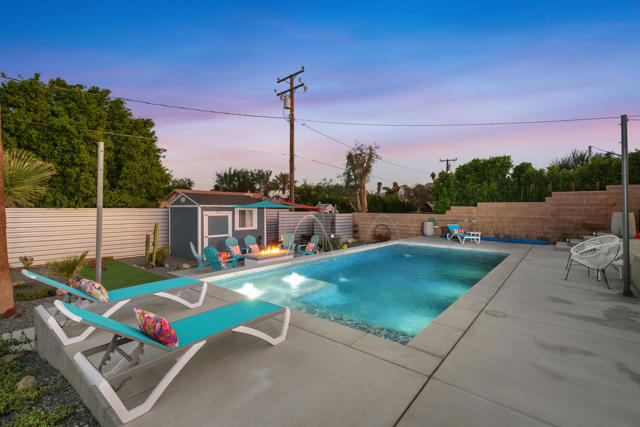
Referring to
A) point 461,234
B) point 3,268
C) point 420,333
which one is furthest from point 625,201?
point 3,268

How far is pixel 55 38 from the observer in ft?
31.4

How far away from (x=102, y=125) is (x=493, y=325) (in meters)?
16.1

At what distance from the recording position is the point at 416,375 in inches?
90.0

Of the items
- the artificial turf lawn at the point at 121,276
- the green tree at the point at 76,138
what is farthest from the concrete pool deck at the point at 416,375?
the green tree at the point at 76,138

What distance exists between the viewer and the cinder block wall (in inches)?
409

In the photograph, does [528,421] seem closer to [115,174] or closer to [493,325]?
[493,325]

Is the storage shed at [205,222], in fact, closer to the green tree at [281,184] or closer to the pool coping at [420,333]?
the pool coping at [420,333]

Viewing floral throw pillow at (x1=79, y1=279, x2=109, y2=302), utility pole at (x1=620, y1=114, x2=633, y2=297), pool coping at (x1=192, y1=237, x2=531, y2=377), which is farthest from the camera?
utility pole at (x1=620, y1=114, x2=633, y2=297)

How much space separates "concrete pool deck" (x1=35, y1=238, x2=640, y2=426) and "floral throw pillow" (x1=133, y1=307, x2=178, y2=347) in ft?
1.35

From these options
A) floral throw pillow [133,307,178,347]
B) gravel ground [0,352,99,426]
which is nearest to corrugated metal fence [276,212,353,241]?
gravel ground [0,352,99,426]

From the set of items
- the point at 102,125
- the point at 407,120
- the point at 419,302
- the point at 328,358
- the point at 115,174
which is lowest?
the point at 419,302

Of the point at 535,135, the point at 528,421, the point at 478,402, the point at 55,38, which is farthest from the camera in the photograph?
A: the point at 535,135

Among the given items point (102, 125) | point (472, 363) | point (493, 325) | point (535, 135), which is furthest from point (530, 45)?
point (102, 125)

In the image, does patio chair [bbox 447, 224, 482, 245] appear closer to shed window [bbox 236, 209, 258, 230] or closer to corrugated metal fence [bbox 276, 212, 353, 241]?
corrugated metal fence [bbox 276, 212, 353, 241]
